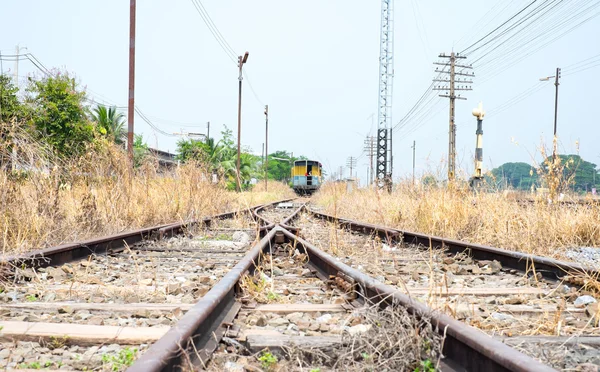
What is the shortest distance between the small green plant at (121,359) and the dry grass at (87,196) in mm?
2459

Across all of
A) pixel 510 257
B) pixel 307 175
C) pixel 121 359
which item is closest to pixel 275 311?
pixel 121 359

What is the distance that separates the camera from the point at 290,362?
6.26 feet

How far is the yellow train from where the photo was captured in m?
35.3

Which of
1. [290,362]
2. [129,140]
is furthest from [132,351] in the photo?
[129,140]

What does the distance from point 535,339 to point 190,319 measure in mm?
1506

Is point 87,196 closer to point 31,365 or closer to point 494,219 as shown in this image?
point 31,365

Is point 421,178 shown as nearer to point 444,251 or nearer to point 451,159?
point 444,251

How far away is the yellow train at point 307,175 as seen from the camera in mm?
35312

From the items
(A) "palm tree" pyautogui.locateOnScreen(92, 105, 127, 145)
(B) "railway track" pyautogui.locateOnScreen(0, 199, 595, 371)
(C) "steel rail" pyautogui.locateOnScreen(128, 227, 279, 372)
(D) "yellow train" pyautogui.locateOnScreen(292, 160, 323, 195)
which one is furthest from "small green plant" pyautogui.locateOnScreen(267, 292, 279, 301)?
(A) "palm tree" pyautogui.locateOnScreen(92, 105, 127, 145)

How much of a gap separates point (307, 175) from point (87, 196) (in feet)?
96.2

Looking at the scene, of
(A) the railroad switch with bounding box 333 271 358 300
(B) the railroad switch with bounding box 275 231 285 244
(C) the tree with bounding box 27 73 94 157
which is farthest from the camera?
(C) the tree with bounding box 27 73 94 157

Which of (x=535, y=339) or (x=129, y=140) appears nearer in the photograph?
(x=535, y=339)

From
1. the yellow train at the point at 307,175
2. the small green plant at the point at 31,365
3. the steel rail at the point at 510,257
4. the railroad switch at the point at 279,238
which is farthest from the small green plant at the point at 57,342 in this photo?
the yellow train at the point at 307,175

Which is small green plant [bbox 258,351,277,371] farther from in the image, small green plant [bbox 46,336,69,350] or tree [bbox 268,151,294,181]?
tree [bbox 268,151,294,181]
